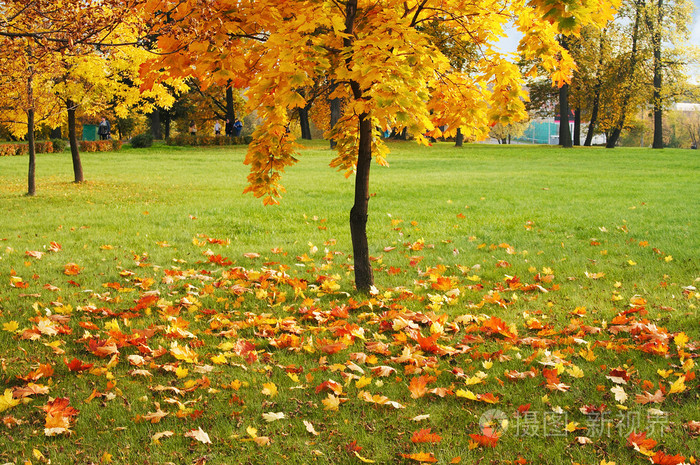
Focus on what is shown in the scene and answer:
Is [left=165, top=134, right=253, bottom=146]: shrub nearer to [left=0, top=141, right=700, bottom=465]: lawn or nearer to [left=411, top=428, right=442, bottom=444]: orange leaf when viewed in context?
[left=0, top=141, right=700, bottom=465]: lawn

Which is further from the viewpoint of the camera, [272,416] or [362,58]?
[362,58]

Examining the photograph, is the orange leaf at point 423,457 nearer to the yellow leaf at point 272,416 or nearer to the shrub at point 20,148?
the yellow leaf at point 272,416

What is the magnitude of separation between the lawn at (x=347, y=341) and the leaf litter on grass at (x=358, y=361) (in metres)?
0.02

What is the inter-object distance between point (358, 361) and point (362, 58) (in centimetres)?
200

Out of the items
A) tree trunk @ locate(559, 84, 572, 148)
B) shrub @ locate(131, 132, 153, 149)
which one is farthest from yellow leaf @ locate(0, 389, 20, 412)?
tree trunk @ locate(559, 84, 572, 148)

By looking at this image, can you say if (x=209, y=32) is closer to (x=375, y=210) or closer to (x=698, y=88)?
(x=375, y=210)

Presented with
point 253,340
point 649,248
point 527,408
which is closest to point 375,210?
point 649,248

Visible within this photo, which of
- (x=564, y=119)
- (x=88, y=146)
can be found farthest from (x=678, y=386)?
(x=564, y=119)

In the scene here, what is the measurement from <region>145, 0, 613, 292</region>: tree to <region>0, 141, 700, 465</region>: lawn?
1.16 m

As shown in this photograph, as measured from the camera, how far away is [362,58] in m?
3.30

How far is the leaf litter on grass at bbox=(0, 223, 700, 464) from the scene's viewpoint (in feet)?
8.97

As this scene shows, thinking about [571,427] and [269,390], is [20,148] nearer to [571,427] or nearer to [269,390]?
[269,390]

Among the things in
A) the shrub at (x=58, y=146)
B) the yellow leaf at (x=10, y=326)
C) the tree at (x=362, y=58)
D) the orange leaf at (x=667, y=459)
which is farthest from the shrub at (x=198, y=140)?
the orange leaf at (x=667, y=459)

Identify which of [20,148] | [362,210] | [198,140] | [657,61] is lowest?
[362,210]
